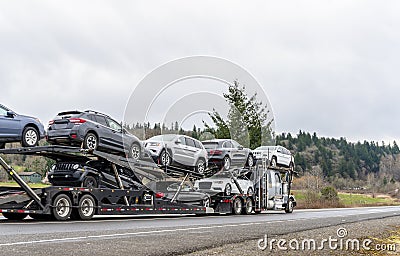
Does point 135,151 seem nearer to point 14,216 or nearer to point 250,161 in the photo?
point 14,216

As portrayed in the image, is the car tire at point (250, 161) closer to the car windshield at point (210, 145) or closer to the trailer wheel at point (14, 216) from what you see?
the car windshield at point (210, 145)

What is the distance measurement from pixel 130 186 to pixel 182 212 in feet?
9.68

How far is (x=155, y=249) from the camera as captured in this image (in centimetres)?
839

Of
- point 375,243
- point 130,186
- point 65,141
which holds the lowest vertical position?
point 375,243

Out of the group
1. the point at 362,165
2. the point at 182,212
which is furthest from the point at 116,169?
the point at 362,165

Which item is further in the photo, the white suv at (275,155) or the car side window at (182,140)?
the white suv at (275,155)

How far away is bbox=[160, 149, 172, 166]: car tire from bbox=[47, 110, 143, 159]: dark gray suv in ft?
5.39

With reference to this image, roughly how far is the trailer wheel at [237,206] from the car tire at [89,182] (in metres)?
8.16

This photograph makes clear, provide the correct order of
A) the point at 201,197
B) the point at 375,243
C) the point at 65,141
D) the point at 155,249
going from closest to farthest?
the point at 155,249 → the point at 375,243 → the point at 65,141 → the point at 201,197

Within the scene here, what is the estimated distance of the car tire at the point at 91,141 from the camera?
15.7 meters

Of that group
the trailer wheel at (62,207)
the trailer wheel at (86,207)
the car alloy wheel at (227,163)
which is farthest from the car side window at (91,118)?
the car alloy wheel at (227,163)

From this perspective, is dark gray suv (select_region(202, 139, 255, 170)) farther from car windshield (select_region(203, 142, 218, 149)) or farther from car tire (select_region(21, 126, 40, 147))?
car tire (select_region(21, 126, 40, 147))

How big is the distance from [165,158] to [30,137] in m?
5.14

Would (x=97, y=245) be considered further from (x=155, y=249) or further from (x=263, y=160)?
(x=263, y=160)
